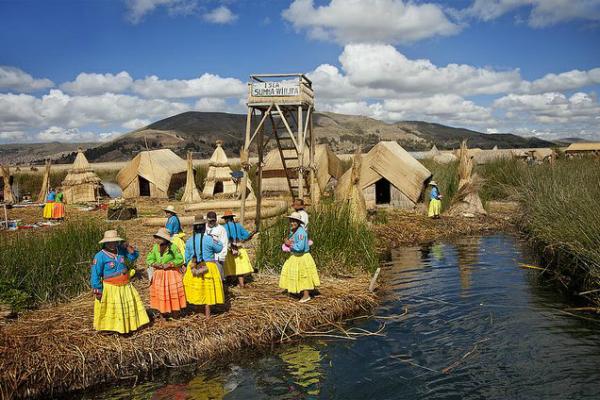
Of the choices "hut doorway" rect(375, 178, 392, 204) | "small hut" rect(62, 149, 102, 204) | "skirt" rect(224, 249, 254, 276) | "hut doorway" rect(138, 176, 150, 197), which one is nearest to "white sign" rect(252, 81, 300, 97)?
"skirt" rect(224, 249, 254, 276)

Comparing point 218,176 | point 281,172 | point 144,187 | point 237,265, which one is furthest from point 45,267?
point 144,187

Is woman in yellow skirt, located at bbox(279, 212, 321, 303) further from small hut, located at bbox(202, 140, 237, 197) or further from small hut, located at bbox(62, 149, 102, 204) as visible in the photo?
small hut, located at bbox(62, 149, 102, 204)

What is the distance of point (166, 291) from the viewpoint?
665 cm

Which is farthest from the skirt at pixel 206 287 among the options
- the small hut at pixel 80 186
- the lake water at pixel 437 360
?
the small hut at pixel 80 186

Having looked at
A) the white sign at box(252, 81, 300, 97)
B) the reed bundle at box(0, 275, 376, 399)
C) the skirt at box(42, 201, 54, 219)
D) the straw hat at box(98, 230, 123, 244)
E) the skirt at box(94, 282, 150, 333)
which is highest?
the white sign at box(252, 81, 300, 97)

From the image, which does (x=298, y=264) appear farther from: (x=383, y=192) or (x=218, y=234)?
(x=383, y=192)

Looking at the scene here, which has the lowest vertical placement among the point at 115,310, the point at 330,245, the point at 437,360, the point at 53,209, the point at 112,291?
the point at 437,360

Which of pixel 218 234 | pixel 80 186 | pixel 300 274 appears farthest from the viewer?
pixel 80 186

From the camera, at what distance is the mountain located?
82.8 metres

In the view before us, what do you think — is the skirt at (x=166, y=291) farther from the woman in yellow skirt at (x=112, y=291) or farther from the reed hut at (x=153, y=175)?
the reed hut at (x=153, y=175)

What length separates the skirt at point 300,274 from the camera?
7.50m

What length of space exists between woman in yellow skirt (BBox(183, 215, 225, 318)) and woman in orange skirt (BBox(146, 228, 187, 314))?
0.13 meters

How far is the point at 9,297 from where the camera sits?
23.3 ft

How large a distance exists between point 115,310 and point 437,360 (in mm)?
3978
